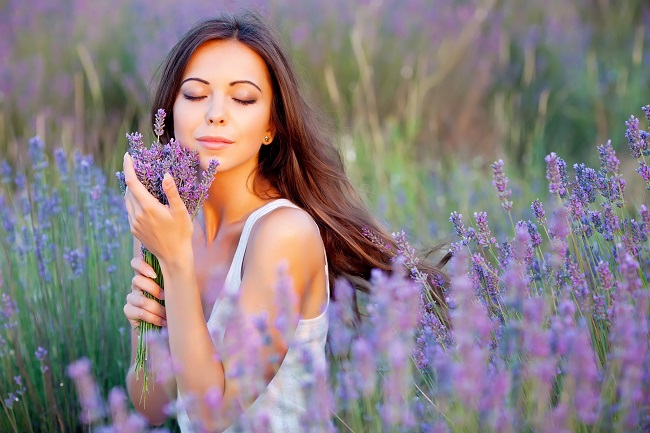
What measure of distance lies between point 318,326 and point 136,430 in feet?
3.56

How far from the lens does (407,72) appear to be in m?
5.24

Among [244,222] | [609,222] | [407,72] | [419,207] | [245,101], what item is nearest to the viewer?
[609,222]

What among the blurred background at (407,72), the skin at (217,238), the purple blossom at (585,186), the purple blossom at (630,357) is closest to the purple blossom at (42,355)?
the skin at (217,238)

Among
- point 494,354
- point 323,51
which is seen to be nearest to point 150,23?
point 323,51

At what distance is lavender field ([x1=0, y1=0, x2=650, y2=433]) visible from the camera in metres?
1.22

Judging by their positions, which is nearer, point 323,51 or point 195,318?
point 195,318

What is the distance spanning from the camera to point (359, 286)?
7.91 ft

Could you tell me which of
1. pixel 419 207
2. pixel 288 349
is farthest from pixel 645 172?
pixel 419 207

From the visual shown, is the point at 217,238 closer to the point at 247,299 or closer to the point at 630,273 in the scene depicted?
the point at 247,299

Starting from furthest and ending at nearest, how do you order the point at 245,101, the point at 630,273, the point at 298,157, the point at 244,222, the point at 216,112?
the point at 298,157 < the point at 244,222 < the point at 245,101 < the point at 216,112 < the point at 630,273

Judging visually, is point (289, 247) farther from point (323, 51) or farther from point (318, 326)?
point (323, 51)

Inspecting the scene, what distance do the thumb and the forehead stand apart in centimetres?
46

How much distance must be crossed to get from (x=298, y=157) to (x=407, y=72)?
119 inches

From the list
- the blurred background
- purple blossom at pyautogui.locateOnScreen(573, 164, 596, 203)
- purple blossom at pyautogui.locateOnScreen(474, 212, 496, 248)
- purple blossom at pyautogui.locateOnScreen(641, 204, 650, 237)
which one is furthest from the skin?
the blurred background
